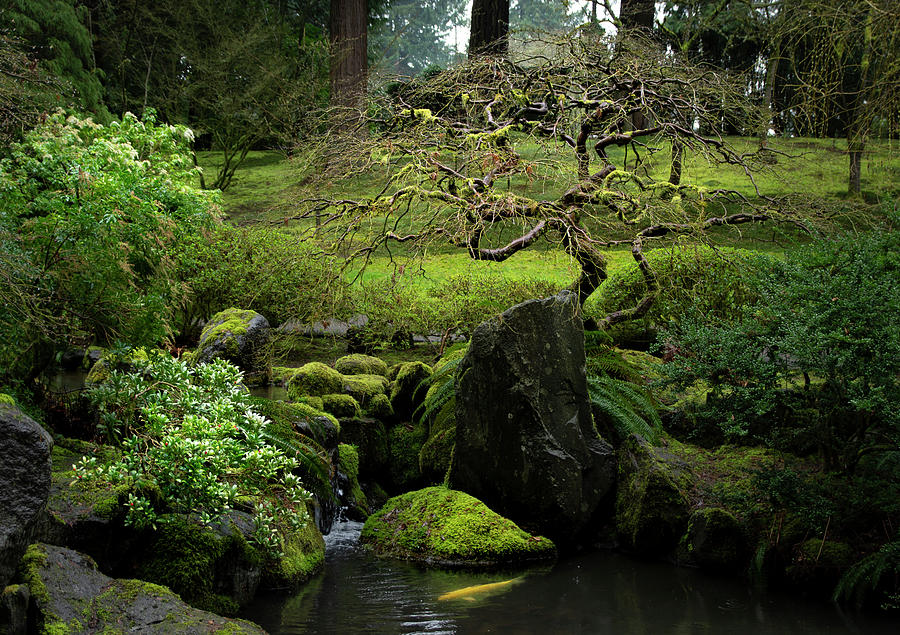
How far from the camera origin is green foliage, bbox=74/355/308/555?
4.71 m

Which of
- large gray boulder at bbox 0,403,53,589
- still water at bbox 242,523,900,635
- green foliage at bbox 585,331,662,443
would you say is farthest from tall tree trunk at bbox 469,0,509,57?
large gray boulder at bbox 0,403,53,589

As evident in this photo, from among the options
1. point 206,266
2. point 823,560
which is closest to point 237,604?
point 823,560

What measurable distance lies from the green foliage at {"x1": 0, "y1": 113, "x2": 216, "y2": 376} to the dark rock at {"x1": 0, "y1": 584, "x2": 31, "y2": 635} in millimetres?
1908

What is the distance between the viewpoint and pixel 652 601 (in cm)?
543

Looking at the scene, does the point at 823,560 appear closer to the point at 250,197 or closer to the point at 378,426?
the point at 378,426

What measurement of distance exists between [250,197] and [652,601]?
17.2 m

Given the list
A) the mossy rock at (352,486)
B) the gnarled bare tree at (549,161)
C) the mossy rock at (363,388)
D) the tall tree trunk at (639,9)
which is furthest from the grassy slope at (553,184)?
the mossy rock at (352,486)

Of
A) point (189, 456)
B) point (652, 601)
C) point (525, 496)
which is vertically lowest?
point (652, 601)

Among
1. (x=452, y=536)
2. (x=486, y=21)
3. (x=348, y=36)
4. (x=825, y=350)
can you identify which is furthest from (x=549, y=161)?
(x=348, y=36)

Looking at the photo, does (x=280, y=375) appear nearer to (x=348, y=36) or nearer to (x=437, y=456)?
(x=437, y=456)

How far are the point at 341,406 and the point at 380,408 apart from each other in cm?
57

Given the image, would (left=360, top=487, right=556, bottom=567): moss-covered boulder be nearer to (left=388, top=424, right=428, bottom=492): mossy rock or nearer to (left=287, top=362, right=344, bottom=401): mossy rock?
(left=388, top=424, right=428, bottom=492): mossy rock

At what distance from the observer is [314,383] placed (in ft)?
26.7

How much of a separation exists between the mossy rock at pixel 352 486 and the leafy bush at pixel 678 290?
11.6 ft
